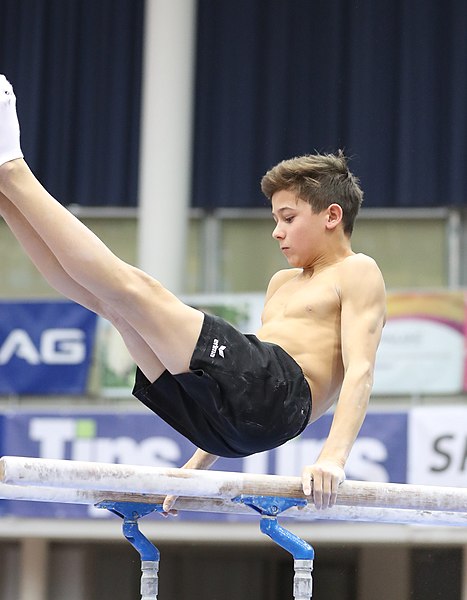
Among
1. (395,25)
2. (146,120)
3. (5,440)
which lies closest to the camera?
(5,440)

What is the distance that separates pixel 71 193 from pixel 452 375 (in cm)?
475

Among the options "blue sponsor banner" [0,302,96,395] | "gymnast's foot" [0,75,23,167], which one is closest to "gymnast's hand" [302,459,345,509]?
"gymnast's foot" [0,75,23,167]

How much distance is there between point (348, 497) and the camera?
11.6ft

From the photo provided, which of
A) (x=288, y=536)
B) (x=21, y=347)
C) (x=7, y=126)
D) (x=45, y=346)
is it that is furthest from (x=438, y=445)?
(x=7, y=126)

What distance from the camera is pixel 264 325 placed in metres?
A: 4.13

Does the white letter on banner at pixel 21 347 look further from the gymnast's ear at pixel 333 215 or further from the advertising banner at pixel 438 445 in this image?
the gymnast's ear at pixel 333 215

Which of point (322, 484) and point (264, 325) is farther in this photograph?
point (264, 325)

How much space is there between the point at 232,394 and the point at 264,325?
0.53 m

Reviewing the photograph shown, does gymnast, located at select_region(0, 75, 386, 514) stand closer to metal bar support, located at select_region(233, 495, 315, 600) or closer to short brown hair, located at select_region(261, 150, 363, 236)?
short brown hair, located at select_region(261, 150, 363, 236)

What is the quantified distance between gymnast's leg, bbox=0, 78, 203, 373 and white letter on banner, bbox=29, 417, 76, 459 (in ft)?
21.5

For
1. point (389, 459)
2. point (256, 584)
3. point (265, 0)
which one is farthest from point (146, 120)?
point (256, 584)

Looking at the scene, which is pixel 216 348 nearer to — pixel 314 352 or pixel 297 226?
pixel 314 352

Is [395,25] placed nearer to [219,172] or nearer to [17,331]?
[219,172]

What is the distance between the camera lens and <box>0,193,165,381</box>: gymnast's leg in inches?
145
